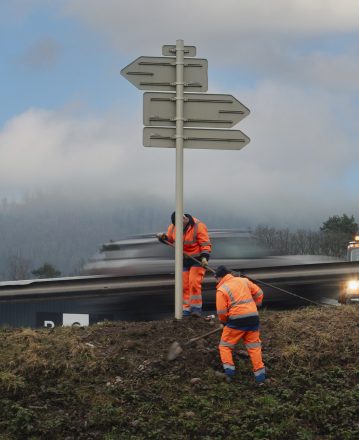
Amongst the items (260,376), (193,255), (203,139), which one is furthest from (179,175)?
(260,376)

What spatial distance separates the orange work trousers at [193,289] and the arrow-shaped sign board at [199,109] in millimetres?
Result: 2508

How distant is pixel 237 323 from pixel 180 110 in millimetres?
3232

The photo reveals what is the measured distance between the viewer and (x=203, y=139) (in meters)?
10.7

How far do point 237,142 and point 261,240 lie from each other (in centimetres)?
540

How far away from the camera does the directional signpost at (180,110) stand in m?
10.6

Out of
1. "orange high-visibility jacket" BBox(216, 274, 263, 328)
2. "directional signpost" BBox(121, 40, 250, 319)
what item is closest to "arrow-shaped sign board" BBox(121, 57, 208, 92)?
"directional signpost" BBox(121, 40, 250, 319)

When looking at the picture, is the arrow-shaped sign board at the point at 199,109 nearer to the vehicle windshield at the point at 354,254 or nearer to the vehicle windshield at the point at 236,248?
the vehicle windshield at the point at 236,248

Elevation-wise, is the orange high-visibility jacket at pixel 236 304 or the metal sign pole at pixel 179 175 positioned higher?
the metal sign pole at pixel 179 175

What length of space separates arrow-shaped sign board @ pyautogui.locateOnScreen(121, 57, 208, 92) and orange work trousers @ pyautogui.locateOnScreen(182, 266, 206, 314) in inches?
116

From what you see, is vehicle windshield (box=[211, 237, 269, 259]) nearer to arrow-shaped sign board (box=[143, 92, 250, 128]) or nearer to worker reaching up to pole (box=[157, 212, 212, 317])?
worker reaching up to pole (box=[157, 212, 212, 317])

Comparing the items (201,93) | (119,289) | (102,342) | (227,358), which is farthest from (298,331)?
(119,289)

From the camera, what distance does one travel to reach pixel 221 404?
28.1 feet

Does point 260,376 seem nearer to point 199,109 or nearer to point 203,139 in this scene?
point 203,139

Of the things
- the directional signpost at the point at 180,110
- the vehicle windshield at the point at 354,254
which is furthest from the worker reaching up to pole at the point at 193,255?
the vehicle windshield at the point at 354,254
